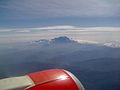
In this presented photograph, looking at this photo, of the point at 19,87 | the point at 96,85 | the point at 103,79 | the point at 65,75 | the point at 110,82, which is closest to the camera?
the point at 19,87

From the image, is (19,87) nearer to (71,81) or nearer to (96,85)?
(71,81)

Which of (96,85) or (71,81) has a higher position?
(71,81)

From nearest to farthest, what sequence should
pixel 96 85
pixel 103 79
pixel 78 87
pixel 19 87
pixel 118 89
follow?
1. pixel 19 87
2. pixel 78 87
3. pixel 118 89
4. pixel 96 85
5. pixel 103 79

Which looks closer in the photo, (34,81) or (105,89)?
(34,81)

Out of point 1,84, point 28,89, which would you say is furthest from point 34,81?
point 1,84

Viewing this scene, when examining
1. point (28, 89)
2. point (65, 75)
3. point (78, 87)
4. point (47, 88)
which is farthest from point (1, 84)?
point (78, 87)

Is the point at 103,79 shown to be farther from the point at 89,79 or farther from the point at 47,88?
the point at 47,88

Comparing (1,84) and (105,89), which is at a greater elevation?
(1,84)

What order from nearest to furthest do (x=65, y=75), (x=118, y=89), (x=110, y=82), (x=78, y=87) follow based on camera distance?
1. (x=78, y=87)
2. (x=65, y=75)
3. (x=118, y=89)
4. (x=110, y=82)

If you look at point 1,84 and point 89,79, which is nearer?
point 1,84
